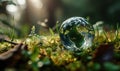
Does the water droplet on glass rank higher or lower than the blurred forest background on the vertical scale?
lower

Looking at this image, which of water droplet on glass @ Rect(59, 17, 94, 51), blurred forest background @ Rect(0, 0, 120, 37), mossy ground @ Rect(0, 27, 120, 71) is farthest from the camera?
blurred forest background @ Rect(0, 0, 120, 37)

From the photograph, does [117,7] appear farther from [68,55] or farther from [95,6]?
[68,55]

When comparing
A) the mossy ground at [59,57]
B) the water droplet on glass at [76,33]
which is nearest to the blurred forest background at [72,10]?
the mossy ground at [59,57]

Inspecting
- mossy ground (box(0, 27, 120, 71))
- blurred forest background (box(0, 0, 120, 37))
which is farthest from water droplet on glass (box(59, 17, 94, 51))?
blurred forest background (box(0, 0, 120, 37))

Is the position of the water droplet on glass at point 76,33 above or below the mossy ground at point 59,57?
above

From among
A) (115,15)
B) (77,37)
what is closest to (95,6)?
(115,15)

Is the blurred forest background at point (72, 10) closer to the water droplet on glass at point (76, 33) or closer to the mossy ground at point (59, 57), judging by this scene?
the mossy ground at point (59, 57)

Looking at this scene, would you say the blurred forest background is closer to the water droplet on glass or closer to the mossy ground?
the mossy ground

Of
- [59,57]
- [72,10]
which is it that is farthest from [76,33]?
[72,10]
